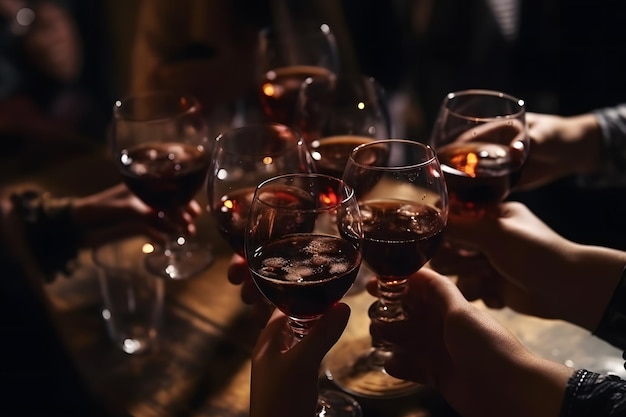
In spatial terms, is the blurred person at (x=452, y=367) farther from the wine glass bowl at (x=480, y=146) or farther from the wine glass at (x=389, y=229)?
the wine glass bowl at (x=480, y=146)

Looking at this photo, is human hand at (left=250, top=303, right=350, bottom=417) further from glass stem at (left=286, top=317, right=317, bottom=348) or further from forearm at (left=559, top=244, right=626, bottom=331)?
forearm at (left=559, top=244, right=626, bottom=331)

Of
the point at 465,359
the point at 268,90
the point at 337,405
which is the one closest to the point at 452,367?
the point at 465,359

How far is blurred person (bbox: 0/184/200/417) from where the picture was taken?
108 cm

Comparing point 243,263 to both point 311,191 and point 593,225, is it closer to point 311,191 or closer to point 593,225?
point 311,191

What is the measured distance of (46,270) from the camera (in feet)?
4.27

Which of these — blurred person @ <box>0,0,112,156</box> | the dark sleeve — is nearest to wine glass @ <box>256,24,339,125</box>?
the dark sleeve

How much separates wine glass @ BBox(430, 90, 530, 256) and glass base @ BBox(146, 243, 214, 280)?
412 mm

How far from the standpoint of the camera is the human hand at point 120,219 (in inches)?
54.1

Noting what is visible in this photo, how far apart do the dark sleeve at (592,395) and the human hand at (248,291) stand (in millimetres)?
433

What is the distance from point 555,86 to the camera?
2.80m

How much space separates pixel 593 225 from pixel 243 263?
4.71ft

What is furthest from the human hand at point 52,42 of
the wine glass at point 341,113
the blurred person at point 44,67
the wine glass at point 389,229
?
the wine glass at point 389,229

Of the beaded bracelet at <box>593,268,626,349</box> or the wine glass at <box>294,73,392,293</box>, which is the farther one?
the wine glass at <box>294,73,392,293</box>

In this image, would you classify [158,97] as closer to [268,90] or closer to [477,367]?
[268,90]
